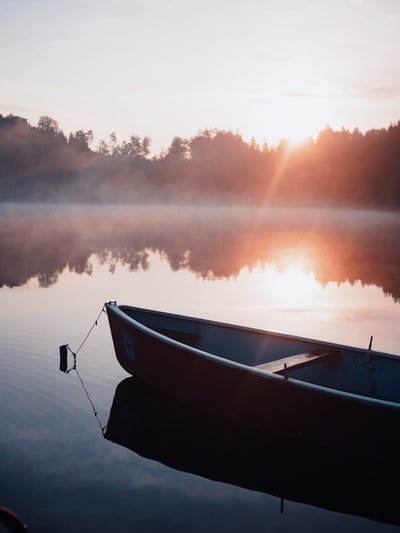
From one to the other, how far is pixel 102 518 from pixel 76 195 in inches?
4441

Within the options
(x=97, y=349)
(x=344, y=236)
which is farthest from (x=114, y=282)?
(x=344, y=236)

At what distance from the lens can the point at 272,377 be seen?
6.73m

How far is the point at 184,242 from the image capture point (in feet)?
122

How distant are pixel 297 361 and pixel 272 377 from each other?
3.85ft

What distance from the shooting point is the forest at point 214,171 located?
10044 centimetres

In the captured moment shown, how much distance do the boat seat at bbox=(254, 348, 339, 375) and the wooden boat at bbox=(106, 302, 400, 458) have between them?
0.01 m

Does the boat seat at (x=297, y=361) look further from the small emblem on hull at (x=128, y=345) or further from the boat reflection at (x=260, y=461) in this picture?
the small emblem on hull at (x=128, y=345)

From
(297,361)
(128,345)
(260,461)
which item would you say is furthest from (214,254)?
(260,461)

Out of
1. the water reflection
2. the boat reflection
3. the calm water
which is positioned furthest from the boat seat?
the water reflection

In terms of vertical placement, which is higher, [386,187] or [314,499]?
[386,187]

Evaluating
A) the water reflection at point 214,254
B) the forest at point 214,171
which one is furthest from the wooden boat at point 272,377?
the forest at point 214,171

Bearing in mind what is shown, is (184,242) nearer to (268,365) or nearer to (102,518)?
(268,365)

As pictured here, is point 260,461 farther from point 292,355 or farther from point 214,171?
point 214,171

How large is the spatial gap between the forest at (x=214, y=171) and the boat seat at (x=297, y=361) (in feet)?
306
